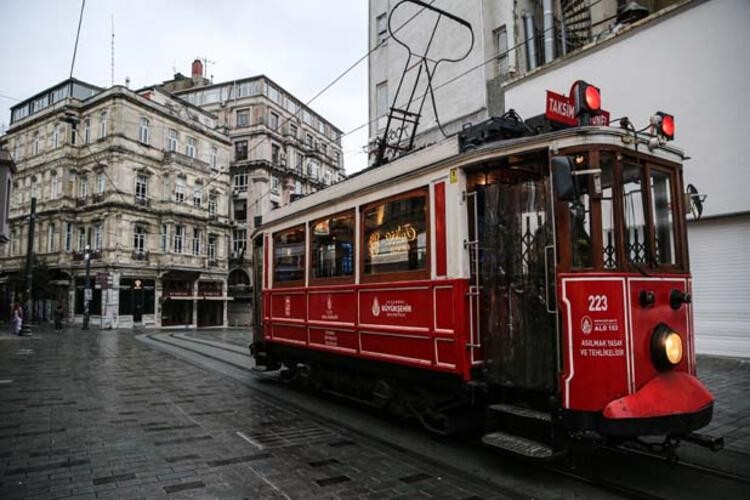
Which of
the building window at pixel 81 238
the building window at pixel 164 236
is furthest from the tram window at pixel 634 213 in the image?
the building window at pixel 81 238

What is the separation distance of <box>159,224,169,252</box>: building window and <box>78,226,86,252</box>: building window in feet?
16.6

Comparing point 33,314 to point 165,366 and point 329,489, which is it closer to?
point 165,366

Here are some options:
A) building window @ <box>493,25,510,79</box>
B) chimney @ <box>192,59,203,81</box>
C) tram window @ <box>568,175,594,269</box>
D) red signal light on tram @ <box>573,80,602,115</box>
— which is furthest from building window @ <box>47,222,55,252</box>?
tram window @ <box>568,175,594,269</box>

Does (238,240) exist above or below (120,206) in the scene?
below

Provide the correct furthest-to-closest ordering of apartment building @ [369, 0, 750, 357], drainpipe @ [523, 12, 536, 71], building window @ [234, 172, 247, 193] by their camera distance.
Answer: building window @ [234, 172, 247, 193] < drainpipe @ [523, 12, 536, 71] < apartment building @ [369, 0, 750, 357]

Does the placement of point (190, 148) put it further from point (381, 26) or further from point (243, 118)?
point (381, 26)

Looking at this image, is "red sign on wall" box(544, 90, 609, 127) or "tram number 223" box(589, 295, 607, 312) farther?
"red sign on wall" box(544, 90, 609, 127)

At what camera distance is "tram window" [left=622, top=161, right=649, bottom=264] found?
5.03 m

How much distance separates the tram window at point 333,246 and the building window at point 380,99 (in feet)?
50.4

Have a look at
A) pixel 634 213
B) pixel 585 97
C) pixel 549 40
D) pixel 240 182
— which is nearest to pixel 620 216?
pixel 634 213

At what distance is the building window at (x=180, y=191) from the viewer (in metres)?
39.8

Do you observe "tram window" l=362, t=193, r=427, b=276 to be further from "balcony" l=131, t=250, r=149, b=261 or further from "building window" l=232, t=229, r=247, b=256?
"building window" l=232, t=229, r=247, b=256

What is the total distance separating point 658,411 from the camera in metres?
4.49

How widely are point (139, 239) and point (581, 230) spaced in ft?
123
